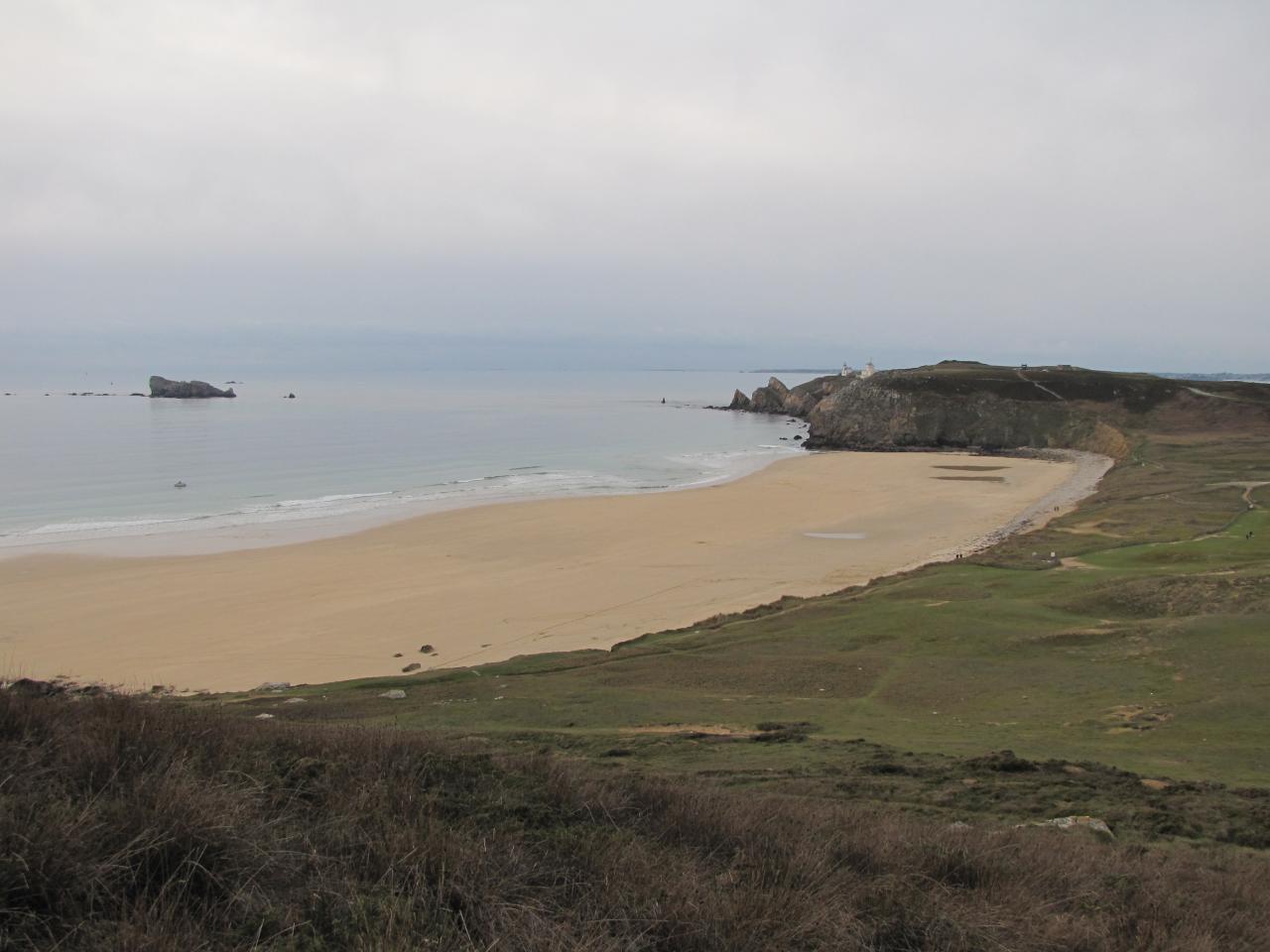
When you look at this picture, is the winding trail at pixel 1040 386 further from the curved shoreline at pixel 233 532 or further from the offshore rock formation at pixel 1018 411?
the curved shoreline at pixel 233 532

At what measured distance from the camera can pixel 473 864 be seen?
5.75 metres

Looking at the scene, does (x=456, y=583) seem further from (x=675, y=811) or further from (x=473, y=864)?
(x=473, y=864)

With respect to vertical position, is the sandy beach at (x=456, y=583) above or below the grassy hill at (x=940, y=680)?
below

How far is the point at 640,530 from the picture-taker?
44.5m

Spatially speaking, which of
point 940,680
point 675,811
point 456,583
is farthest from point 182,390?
point 675,811

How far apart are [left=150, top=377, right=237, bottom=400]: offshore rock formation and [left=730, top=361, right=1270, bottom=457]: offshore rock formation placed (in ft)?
446

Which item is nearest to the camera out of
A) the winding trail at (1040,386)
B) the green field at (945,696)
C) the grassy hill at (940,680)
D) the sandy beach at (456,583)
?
the green field at (945,696)

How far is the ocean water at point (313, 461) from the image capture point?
1913 inches

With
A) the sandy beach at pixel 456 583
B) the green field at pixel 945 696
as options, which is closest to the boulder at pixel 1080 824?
the green field at pixel 945 696

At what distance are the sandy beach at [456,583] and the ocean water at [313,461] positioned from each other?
7.16 m

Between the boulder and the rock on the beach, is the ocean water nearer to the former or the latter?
the rock on the beach

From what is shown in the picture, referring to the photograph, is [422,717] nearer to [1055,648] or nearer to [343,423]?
[1055,648]

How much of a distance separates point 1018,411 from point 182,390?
163 metres

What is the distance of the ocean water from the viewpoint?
48.6 metres
